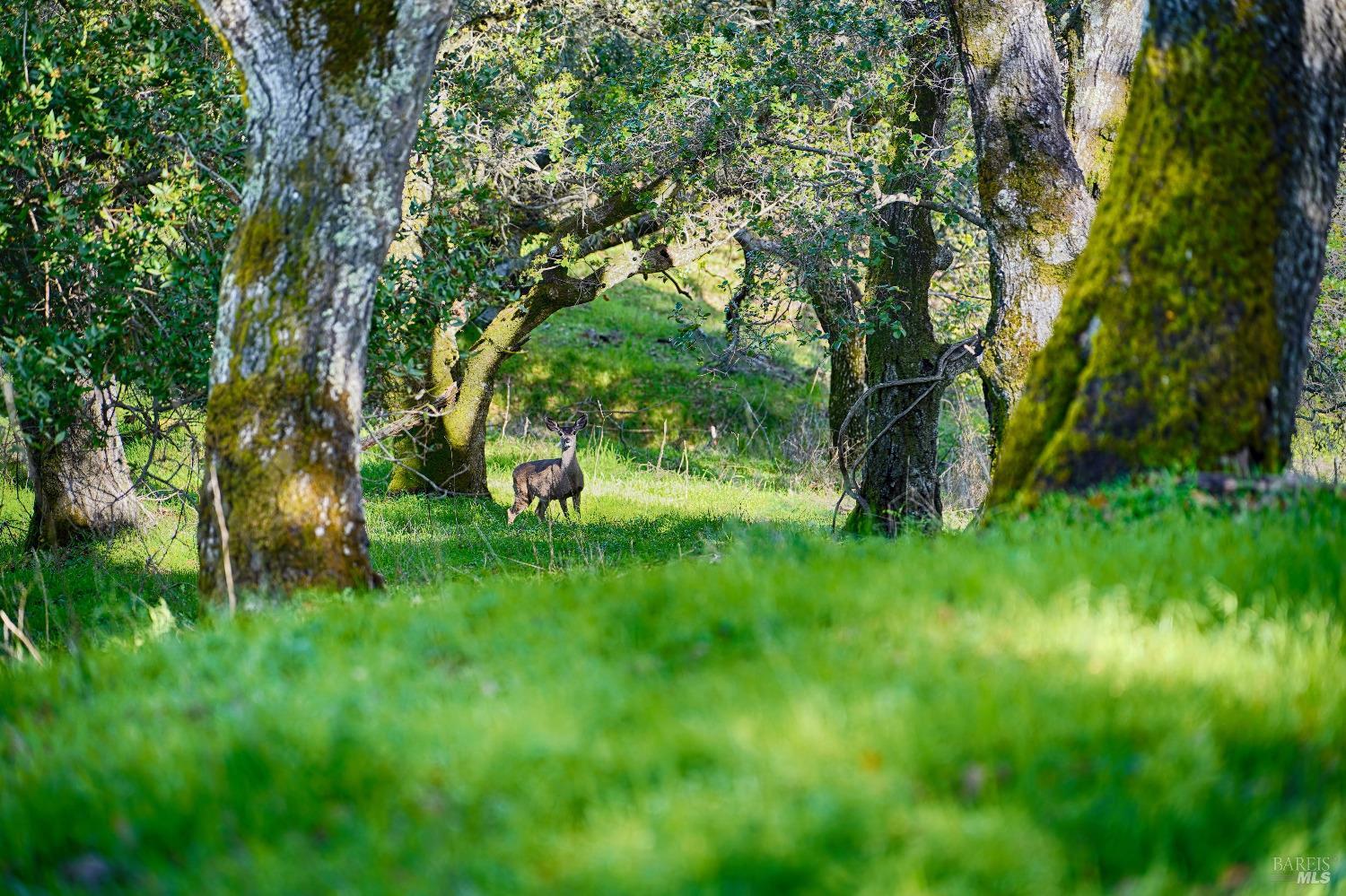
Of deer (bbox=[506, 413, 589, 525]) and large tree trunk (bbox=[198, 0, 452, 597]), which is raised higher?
large tree trunk (bbox=[198, 0, 452, 597])

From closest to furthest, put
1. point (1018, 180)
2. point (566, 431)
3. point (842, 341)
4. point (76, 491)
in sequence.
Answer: point (1018, 180), point (76, 491), point (842, 341), point (566, 431)

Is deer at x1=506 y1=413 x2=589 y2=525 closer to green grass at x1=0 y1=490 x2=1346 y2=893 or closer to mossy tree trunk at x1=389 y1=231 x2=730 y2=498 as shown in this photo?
mossy tree trunk at x1=389 y1=231 x2=730 y2=498

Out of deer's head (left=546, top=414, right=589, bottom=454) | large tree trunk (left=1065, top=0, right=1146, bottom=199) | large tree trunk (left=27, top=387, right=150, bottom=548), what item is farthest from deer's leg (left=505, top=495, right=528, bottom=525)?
large tree trunk (left=1065, top=0, right=1146, bottom=199)

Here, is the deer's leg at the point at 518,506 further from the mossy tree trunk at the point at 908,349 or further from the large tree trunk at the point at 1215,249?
the large tree trunk at the point at 1215,249

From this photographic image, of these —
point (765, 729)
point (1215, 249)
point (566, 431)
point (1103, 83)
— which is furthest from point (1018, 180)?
point (566, 431)

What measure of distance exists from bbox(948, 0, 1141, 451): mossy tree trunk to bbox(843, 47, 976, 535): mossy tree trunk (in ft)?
5.97

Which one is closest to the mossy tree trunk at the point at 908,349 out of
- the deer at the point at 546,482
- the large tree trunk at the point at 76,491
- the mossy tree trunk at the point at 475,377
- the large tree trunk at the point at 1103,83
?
the large tree trunk at the point at 1103,83

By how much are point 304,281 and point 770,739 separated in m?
4.75

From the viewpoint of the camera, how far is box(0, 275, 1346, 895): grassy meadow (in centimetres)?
286

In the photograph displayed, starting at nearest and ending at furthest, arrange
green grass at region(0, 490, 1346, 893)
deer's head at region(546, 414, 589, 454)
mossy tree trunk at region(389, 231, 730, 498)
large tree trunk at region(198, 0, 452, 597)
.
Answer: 1. green grass at region(0, 490, 1346, 893)
2. large tree trunk at region(198, 0, 452, 597)
3. deer's head at region(546, 414, 589, 454)
4. mossy tree trunk at region(389, 231, 730, 498)

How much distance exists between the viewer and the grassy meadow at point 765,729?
286cm

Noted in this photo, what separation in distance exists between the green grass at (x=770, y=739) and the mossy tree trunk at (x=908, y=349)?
7.48 m

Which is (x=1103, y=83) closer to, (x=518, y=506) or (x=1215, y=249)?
(x=1215, y=249)

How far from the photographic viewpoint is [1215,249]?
5371 mm
